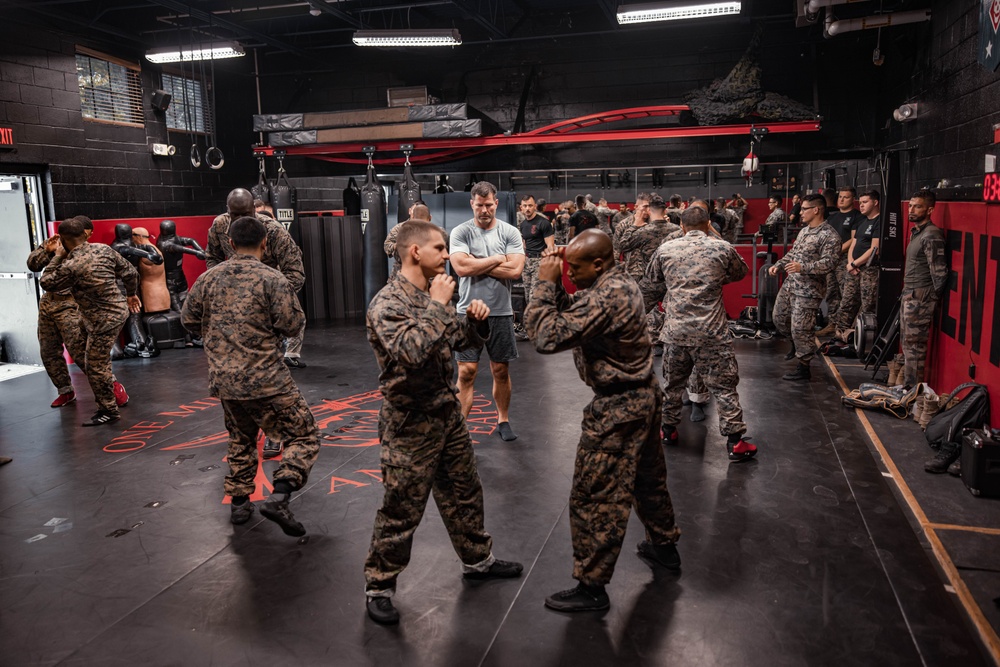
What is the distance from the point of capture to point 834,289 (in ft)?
28.6

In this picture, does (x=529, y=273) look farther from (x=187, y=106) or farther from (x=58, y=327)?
(x=187, y=106)

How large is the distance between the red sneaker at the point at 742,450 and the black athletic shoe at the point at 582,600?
81.7 inches

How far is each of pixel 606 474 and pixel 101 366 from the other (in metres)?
4.84

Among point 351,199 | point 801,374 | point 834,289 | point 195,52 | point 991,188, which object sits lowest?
point 801,374

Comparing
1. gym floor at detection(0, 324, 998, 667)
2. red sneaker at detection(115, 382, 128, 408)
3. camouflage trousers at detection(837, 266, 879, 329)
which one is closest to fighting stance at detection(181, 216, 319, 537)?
gym floor at detection(0, 324, 998, 667)

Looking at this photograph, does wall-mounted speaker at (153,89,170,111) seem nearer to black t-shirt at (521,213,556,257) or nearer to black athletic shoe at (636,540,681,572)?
black t-shirt at (521,213,556,257)

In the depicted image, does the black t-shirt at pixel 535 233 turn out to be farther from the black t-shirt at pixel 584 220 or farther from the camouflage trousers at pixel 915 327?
the camouflage trousers at pixel 915 327

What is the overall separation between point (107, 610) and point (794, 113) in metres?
10.1

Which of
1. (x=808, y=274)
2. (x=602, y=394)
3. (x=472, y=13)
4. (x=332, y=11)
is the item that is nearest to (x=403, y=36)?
(x=332, y=11)

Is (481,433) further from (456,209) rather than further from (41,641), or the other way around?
(456,209)

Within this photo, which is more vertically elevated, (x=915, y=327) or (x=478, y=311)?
(x=478, y=311)

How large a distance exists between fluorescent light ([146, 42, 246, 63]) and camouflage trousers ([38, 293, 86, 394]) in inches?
194

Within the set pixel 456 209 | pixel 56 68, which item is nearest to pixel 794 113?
pixel 456 209

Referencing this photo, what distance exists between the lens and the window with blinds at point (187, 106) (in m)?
11.6
